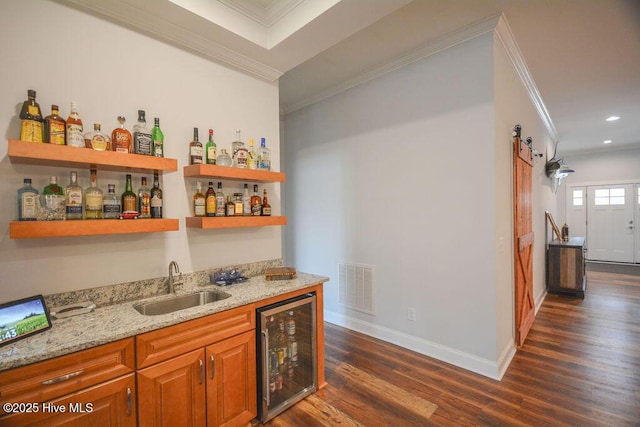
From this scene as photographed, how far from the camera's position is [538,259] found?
4367 mm

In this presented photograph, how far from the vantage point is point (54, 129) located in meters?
1.55

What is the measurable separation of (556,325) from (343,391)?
303 centimetres

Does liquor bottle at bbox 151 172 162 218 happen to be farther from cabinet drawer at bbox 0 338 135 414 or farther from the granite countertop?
cabinet drawer at bbox 0 338 135 414

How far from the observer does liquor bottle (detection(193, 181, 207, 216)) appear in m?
2.14

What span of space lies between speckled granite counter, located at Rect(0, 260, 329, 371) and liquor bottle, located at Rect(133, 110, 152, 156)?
96 cm

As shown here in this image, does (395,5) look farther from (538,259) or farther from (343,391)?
(538,259)

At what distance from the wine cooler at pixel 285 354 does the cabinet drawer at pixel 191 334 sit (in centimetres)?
13

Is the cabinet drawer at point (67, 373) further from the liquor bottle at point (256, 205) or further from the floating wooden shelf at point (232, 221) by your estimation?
the liquor bottle at point (256, 205)

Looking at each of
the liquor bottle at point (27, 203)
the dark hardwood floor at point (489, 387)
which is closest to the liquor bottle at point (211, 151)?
the liquor bottle at point (27, 203)

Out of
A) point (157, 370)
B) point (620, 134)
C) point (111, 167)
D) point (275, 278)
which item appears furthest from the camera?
point (620, 134)

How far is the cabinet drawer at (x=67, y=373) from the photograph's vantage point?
1.14m

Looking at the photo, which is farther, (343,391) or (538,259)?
(538,259)

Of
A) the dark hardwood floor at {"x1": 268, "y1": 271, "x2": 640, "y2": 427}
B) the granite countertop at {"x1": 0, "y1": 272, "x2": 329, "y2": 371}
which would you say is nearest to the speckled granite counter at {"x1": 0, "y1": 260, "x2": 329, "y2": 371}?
the granite countertop at {"x1": 0, "y1": 272, "x2": 329, "y2": 371}

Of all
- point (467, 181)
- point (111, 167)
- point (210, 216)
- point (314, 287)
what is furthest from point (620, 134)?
point (111, 167)
